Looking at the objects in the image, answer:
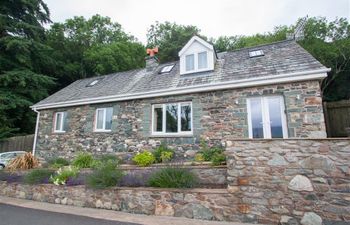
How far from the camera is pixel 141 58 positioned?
2411 cm

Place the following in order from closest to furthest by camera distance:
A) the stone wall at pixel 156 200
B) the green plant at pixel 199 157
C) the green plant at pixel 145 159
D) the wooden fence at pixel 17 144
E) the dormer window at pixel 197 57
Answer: the stone wall at pixel 156 200 → the green plant at pixel 199 157 → the green plant at pixel 145 159 → the dormer window at pixel 197 57 → the wooden fence at pixel 17 144

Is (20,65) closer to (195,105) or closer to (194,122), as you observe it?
(195,105)

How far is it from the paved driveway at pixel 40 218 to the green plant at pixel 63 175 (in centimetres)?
108

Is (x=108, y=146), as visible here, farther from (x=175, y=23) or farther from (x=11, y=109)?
(x=175, y=23)

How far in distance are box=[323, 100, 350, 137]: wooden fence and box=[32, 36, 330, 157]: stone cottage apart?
1.65 meters

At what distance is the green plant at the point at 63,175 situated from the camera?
655 centimetres

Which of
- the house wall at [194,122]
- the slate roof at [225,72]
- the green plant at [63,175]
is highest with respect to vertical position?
the slate roof at [225,72]

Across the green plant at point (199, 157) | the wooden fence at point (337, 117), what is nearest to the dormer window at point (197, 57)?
the green plant at point (199, 157)

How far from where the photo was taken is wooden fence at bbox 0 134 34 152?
44.5 feet

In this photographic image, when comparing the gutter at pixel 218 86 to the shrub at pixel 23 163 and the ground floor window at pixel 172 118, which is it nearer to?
the ground floor window at pixel 172 118

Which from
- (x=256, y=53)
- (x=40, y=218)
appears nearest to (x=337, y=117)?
(x=256, y=53)

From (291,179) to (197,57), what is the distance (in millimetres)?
6704

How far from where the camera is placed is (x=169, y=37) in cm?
2569

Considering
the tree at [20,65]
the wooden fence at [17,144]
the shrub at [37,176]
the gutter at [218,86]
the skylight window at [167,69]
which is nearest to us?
the gutter at [218,86]
